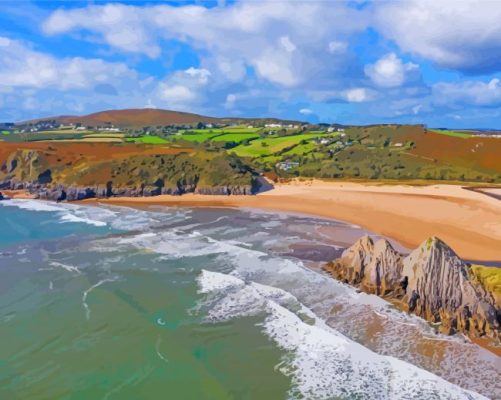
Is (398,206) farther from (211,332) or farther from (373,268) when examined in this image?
(211,332)

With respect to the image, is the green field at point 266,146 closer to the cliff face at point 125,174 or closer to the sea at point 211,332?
the cliff face at point 125,174

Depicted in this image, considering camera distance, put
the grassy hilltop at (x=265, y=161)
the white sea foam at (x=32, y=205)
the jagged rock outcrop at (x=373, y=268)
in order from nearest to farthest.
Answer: the jagged rock outcrop at (x=373, y=268), the white sea foam at (x=32, y=205), the grassy hilltop at (x=265, y=161)

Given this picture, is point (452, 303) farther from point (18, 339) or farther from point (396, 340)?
point (18, 339)

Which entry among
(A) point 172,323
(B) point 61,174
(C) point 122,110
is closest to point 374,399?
(A) point 172,323

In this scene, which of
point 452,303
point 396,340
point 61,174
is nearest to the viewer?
point 396,340

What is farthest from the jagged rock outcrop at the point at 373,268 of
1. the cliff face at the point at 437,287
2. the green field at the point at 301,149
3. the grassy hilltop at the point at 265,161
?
the green field at the point at 301,149

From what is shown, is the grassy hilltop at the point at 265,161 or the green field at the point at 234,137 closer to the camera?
the grassy hilltop at the point at 265,161
